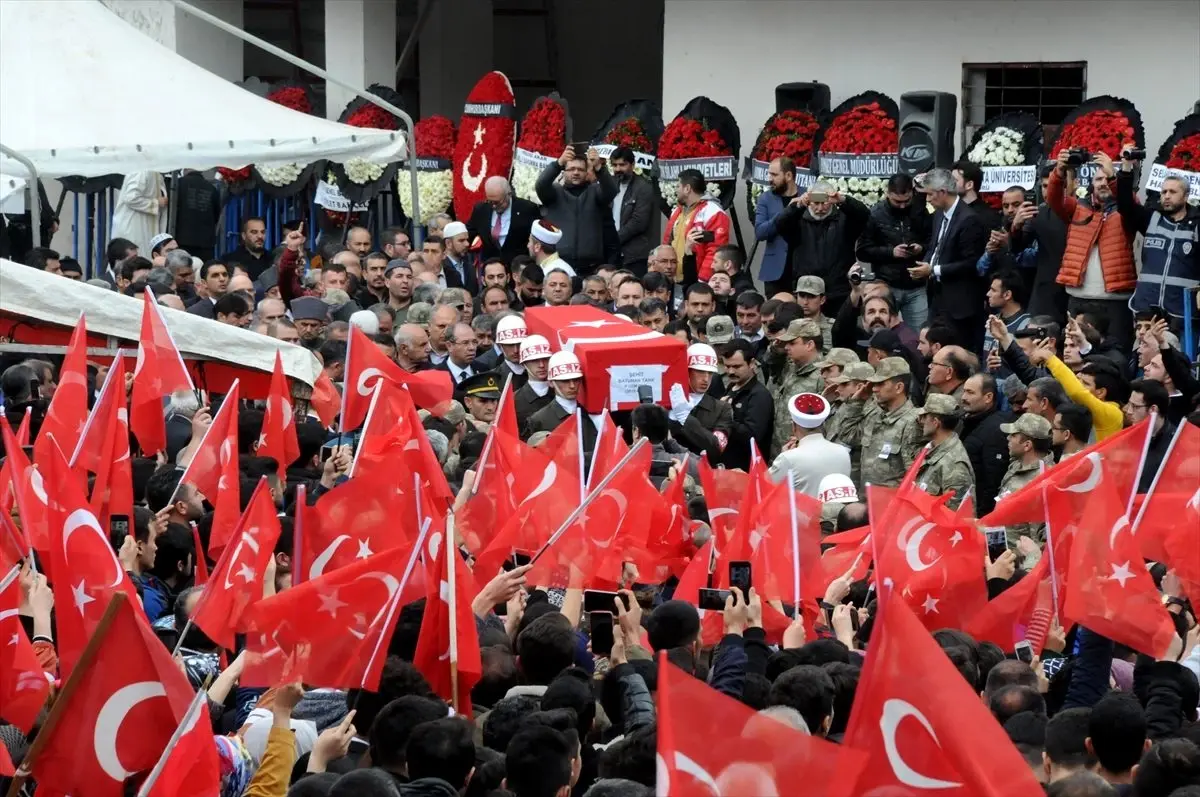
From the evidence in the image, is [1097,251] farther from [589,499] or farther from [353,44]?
[353,44]

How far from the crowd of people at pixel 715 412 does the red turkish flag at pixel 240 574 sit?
0.15 meters

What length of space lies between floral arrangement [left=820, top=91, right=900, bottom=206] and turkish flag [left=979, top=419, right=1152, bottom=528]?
8.25m

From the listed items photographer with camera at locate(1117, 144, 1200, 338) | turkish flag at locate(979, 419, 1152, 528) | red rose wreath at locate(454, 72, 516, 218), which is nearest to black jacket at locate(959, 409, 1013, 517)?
photographer with camera at locate(1117, 144, 1200, 338)

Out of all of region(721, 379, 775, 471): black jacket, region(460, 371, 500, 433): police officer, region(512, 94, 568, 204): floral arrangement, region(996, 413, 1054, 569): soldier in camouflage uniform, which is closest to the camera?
region(996, 413, 1054, 569): soldier in camouflage uniform

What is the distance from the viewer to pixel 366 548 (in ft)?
31.3

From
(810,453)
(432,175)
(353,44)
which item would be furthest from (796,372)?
(353,44)

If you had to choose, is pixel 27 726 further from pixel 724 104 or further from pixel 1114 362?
pixel 724 104

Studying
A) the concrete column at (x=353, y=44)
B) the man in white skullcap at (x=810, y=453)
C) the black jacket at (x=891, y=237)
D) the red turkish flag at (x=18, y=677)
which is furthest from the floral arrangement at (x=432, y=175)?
the red turkish flag at (x=18, y=677)

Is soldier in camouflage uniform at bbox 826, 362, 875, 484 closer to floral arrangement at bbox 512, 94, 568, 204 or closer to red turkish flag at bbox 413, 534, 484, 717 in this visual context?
red turkish flag at bbox 413, 534, 484, 717

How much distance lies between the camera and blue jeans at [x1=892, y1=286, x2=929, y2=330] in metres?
16.7

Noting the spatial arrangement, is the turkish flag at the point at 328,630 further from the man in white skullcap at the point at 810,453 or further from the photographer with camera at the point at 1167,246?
the photographer with camera at the point at 1167,246

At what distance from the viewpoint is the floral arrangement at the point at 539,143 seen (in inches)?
804

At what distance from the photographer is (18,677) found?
736 cm

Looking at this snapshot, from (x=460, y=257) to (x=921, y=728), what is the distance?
1373 cm
